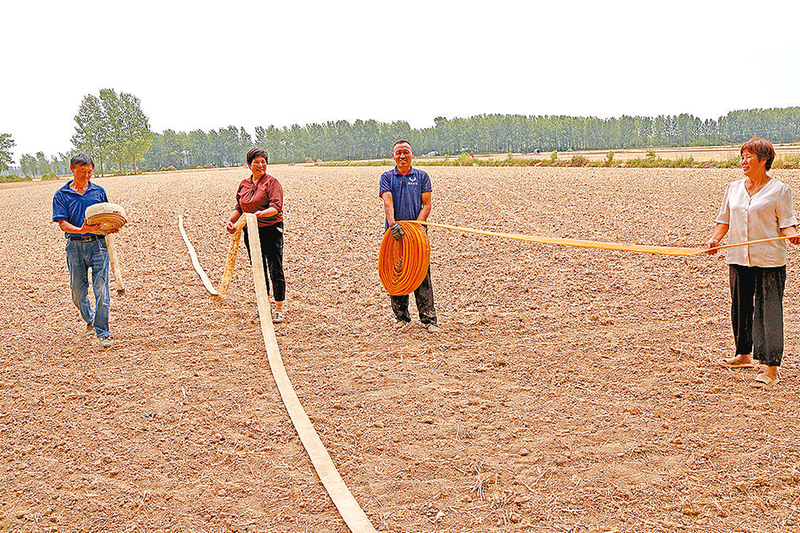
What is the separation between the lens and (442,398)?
4223mm

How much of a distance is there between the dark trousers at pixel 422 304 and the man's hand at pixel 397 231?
500 mm

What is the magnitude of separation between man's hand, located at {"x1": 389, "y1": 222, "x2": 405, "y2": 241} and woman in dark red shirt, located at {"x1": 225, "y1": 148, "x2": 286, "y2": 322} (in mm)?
1137

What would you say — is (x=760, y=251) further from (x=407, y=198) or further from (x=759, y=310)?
(x=407, y=198)

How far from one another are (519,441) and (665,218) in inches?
327

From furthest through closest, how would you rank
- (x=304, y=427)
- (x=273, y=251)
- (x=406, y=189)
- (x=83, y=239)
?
(x=273, y=251), (x=406, y=189), (x=83, y=239), (x=304, y=427)

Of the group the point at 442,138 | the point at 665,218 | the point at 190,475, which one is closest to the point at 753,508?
the point at 190,475

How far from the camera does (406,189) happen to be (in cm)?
557

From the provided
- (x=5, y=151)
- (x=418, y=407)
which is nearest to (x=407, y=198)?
(x=418, y=407)

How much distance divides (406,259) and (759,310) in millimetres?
2920

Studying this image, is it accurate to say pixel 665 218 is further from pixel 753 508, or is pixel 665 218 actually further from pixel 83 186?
pixel 83 186

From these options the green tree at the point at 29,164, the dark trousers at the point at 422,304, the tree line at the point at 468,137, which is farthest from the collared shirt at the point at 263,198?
the green tree at the point at 29,164

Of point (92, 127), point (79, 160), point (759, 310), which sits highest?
point (92, 127)

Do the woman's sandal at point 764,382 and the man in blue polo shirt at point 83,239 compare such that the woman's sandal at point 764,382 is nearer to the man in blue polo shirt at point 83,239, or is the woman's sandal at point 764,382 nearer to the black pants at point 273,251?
the black pants at point 273,251

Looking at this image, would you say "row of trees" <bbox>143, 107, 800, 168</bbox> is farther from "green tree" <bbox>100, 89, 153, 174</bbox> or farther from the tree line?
"green tree" <bbox>100, 89, 153, 174</bbox>
